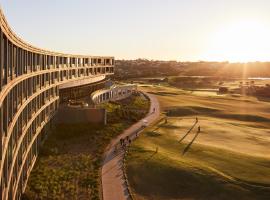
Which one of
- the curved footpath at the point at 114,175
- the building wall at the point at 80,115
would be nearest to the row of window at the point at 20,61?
the building wall at the point at 80,115

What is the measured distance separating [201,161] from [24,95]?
23.7 m

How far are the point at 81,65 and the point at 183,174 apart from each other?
44094 millimetres

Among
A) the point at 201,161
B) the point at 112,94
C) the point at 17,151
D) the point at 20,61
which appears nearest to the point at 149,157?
the point at 201,161

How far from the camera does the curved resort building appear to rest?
864 inches

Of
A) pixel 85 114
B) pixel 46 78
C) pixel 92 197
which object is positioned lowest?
Result: pixel 92 197

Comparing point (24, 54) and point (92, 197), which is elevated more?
point (24, 54)

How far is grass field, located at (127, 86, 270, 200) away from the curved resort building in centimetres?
1187

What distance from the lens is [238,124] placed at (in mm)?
75000

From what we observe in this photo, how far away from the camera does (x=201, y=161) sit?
4500cm

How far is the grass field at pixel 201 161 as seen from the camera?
37.2 metres

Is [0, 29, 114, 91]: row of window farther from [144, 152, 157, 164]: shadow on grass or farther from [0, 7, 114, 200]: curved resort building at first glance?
Answer: [144, 152, 157, 164]: shadow on grass

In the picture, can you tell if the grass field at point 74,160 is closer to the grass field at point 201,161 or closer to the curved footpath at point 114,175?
the curved footpath at point 114,175

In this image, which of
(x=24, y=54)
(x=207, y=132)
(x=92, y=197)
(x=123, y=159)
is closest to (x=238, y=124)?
(x=207, y=132)

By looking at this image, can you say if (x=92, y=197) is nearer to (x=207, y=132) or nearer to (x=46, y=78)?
(x=46, y=78)
